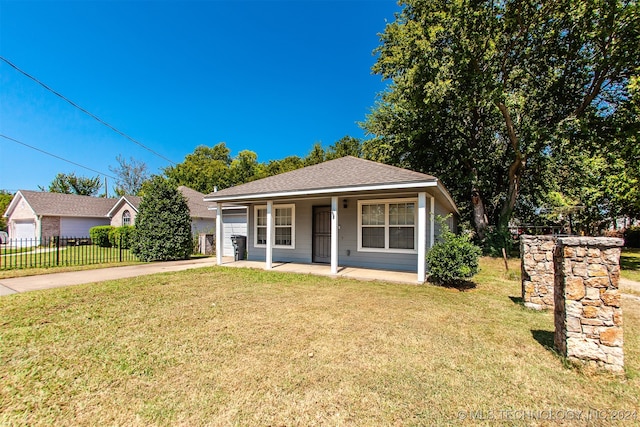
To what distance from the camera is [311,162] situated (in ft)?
94.0

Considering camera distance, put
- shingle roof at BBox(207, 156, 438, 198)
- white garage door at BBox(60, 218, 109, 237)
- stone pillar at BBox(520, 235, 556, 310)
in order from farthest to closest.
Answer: white garage door at BBox(60, 218, 109, 237)
shingle roof at BBox(207, 156, 438, 198)
stone pillar at BBox(520, 235, 556, 310)

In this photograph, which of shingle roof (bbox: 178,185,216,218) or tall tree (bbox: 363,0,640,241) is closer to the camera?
tall tree (bbox: 363,0,640,241)

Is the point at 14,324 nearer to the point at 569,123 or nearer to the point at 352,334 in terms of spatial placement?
the point at 352,334

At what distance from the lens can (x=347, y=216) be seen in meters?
9.58

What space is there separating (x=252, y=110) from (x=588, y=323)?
2470cm

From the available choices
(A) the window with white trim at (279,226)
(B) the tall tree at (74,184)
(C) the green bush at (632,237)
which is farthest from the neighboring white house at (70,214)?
(C) the green bush at (632,237)

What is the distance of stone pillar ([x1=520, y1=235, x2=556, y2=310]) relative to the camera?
16.3ft

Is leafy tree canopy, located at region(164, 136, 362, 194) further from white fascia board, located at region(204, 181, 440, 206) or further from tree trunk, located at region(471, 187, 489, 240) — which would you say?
white fascia board, located at region(204, 181, 440, 206)

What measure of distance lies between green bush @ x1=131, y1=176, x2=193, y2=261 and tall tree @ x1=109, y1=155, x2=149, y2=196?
31.8m

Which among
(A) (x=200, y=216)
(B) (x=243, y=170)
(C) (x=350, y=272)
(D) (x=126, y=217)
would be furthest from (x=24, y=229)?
(C) (x=350, y=272)

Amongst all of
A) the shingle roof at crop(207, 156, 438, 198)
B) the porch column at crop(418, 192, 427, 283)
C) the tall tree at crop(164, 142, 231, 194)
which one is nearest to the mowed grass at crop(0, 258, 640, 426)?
the porch column at crop(418, 192, 427, 283)

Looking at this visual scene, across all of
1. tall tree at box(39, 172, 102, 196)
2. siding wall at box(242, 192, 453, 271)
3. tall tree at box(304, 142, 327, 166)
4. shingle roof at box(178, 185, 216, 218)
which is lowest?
siding wall at box(242, 192, 453, 271)

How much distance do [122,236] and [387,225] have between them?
16202 millimetres

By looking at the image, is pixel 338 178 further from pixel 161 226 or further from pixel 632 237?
pixel 632 237
